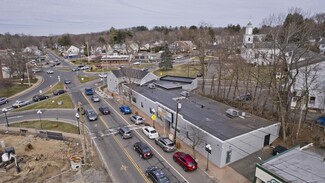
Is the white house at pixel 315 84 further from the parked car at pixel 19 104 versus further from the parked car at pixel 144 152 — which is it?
the parked car at pixel 19 104

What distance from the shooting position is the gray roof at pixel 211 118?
935 inches

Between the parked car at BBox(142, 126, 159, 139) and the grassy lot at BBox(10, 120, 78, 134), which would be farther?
the grassy lot at BBox(10, 120, 78, 134)

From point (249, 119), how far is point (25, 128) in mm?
34179

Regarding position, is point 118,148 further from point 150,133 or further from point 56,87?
point 56,87

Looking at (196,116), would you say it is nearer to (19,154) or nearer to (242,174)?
(242,174)

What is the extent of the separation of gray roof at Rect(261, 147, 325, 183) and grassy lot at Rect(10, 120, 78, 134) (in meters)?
26.2

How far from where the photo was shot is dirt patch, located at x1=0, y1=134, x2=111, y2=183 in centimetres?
2095

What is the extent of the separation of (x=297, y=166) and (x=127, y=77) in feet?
122

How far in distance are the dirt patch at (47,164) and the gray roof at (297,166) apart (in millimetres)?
14935

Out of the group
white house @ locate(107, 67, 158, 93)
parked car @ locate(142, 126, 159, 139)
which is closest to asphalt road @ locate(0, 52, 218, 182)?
parked car @ locate(142, 126, 159, 139)

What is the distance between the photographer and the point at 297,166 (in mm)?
17141

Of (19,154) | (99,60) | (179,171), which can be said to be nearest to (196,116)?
(179,171)

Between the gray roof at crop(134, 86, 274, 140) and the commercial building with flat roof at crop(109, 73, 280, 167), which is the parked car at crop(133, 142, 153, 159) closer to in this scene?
the commercial building with flat roof at crop(109, 73, 280, 167)

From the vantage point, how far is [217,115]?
28594 millimetres
